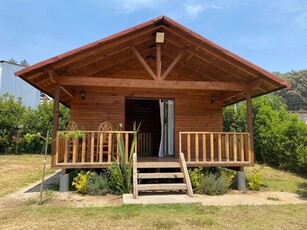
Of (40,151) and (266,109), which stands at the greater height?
(266,109)

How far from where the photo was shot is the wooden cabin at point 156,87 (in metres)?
6.92

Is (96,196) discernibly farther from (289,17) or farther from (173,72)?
(289,17)

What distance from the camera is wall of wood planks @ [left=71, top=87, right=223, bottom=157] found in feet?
30.0

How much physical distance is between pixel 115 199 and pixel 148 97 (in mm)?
4386

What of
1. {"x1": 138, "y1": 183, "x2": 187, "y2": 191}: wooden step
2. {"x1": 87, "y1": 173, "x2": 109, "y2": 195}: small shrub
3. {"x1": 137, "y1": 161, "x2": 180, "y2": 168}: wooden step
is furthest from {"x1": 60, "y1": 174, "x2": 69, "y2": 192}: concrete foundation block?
{"x1": 138, "y1": 183, "x2": 187, "y2": 191}: wooden step

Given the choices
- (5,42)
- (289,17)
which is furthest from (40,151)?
(5,42)

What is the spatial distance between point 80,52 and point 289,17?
942cm

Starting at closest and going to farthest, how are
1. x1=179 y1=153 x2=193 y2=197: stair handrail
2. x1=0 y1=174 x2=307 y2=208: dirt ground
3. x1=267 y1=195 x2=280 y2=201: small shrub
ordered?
x1=0 y1=174 x2=307 y2=208: dirt ground → x1=179 y1=153 x2=193 y2=197: stair handrail → x1=267 y1=195 x2=280 y2=201: small shrub

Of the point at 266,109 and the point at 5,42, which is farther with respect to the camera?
the point at 5,42

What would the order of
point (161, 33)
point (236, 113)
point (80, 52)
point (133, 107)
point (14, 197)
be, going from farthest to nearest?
point (236, 113), point (133, 107), point (161, 33), point (80, 52), point (14, 197)

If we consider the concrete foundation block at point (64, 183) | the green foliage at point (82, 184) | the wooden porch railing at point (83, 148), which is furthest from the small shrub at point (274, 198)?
the concrete foundation block at point (64, 183)

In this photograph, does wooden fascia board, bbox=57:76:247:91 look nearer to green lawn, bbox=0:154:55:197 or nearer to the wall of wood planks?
Answer: the wall of wood planks

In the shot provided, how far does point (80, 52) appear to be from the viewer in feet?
21.9

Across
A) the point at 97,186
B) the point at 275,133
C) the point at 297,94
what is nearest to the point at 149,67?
the point at 97,186
